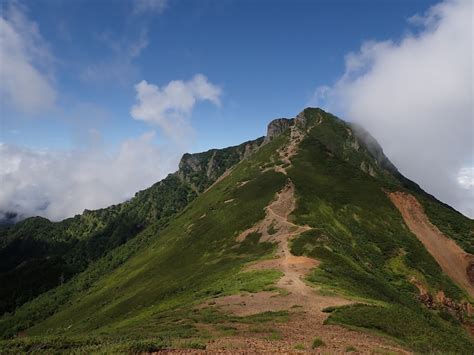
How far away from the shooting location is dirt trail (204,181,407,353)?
2341 cm

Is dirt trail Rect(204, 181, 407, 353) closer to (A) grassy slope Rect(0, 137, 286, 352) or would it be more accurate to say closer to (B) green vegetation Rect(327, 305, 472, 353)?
(B) green vegetation Rect(327, 305, 472, 353)

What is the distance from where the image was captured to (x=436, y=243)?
102m

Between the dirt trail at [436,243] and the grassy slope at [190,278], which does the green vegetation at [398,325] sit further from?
the dirt trail at [436,243]

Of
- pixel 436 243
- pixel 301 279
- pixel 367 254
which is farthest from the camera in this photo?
pixel 436 243

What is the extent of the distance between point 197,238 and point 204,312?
2970 inches

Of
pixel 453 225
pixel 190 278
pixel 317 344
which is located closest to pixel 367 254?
pixel 190 278

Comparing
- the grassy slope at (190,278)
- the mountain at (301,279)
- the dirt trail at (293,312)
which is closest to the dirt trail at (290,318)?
the dirt trail at (293,312)

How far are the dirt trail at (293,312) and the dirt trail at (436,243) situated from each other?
4451 centimetres

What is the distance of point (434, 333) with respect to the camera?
31781 mm

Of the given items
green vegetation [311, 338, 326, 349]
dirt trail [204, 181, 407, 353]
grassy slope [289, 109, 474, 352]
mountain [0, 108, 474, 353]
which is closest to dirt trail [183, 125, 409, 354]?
dirt trail [204, 181, 407, 353]

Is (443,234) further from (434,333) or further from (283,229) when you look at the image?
(434,333)

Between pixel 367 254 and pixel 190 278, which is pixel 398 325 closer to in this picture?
pixel 190 278

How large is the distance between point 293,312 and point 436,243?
82.4 m

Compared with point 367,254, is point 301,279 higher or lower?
lower
